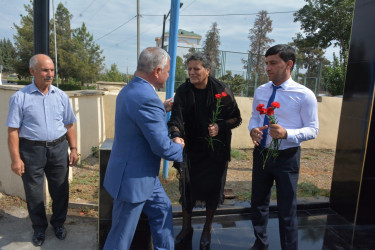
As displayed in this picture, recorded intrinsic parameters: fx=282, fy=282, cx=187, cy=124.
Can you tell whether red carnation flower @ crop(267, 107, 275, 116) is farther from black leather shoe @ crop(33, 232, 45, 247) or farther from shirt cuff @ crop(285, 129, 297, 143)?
black leather shoe @ crop(33, 232, 45, 247)

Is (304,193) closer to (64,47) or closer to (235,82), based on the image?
(235,82)

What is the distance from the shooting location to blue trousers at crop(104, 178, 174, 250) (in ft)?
6.87

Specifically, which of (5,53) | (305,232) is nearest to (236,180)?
(305,232)

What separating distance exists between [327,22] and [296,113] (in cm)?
2103

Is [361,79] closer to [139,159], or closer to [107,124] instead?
[139,159]

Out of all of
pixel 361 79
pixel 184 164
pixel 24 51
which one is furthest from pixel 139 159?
pixel 24 51

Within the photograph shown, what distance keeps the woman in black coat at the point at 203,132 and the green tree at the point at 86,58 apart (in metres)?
35.4

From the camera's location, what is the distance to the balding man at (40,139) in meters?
2.71

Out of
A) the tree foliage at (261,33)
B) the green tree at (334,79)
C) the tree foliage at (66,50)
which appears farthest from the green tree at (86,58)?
the green tree at (334,79)

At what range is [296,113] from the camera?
242cm

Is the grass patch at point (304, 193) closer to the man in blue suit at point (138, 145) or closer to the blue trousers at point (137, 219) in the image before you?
the blue trousers at point (137, 219)

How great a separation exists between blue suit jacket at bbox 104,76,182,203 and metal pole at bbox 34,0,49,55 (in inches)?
69.9

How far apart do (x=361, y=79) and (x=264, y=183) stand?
180 cm

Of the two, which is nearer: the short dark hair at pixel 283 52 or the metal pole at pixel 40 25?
the short dark hair at pixel 283 52
